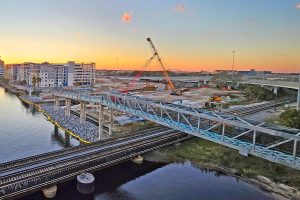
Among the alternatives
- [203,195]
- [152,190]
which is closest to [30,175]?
[152,190]

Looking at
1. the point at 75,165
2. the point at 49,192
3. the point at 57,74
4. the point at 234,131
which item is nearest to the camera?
the point at 49,192

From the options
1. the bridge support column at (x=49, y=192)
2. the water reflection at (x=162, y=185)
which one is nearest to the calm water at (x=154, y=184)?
the water reflection at (x=162, y=185)

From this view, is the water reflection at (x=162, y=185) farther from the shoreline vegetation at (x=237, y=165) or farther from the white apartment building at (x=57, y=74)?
the white apartment building at (x=57, y=74)

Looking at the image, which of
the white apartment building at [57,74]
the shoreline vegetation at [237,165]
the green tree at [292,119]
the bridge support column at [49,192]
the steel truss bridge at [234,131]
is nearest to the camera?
the steel truss bridge at [234,131]

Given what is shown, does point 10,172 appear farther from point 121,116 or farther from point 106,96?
point 121,116

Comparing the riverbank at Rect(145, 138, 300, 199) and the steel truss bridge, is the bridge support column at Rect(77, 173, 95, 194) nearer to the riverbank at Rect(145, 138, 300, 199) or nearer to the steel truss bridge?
the riverbank at Rect(145, 138, 300, 199)

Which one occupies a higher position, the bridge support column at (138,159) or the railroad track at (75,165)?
the railroad track at (75,165)

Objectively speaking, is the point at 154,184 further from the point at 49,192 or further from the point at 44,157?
the point at 44,157

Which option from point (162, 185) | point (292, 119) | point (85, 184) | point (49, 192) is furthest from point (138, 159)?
point (292, 119)
